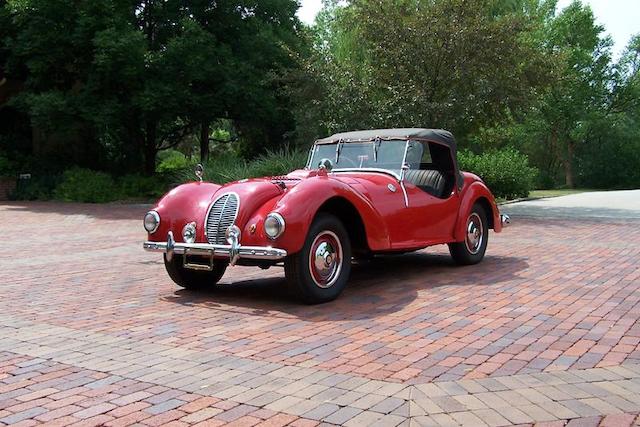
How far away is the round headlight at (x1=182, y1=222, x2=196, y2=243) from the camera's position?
19.5 feet

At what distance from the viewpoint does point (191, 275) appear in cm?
656

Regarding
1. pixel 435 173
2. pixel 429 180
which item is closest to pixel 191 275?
pixel 429 180

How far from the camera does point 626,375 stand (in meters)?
3.70

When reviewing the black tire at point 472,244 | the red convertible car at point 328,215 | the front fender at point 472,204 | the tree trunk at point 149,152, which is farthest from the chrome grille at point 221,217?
the tree trunk at point 149,152

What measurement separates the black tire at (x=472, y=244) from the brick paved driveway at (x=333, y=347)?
0.19 metres

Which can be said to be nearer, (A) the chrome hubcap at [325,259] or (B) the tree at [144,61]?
(A) the chrome hubcap at [325,259]

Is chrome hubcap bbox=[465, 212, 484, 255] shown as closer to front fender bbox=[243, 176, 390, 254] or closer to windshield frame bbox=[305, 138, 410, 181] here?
windshield frame bbox=[305, 138, 410, 181]

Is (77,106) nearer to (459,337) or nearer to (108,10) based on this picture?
(108,10)

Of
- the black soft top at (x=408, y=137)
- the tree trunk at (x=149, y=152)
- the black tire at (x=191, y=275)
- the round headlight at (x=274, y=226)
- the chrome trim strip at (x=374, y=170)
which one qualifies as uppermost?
the tree trunk at (x=149, y=152)

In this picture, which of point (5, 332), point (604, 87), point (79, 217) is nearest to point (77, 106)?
point (79, 217)

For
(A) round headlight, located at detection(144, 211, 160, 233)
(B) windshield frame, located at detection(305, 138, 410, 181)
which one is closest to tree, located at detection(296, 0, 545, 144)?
(B) windshield frame, located at detection(305, 138, 410, 181)

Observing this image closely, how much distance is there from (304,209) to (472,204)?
10.3ft

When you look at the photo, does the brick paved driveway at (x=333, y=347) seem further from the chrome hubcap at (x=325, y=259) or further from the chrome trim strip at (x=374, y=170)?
the chrome trim strip at (x=374, y=170)

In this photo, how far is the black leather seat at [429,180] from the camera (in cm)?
752
